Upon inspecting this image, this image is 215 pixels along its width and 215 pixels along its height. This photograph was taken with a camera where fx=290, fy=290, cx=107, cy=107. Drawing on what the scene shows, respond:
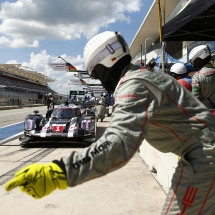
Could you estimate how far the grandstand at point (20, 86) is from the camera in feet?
111

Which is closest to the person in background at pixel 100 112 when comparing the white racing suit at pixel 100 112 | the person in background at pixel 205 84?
the white racing suit at pixel 100 112

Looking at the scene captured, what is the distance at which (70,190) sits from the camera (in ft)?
14.3

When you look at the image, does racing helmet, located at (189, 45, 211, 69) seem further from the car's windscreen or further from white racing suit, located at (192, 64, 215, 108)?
the car's windscreen

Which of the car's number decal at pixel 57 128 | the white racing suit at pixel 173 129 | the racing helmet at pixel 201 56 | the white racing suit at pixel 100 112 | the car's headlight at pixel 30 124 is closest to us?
the white racing suit at pixel 173 129

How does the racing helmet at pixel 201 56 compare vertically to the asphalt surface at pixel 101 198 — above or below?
above

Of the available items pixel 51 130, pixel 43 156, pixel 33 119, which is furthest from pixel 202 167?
pixel 33 119

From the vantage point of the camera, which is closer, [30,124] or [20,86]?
[30,124]

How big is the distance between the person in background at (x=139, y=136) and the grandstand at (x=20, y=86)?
102ft

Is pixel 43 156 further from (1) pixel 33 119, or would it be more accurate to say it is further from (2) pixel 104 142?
(2) pixel 104 142

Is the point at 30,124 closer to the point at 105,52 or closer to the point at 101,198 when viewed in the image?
the point at 101,198

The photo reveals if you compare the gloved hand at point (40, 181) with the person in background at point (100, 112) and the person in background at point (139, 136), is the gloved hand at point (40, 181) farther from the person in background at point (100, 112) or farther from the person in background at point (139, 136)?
the person in background at point (100, 112)

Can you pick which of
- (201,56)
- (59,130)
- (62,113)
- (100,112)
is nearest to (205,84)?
(201,56)

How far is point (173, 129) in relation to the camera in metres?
1.57

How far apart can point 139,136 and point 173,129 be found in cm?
29
